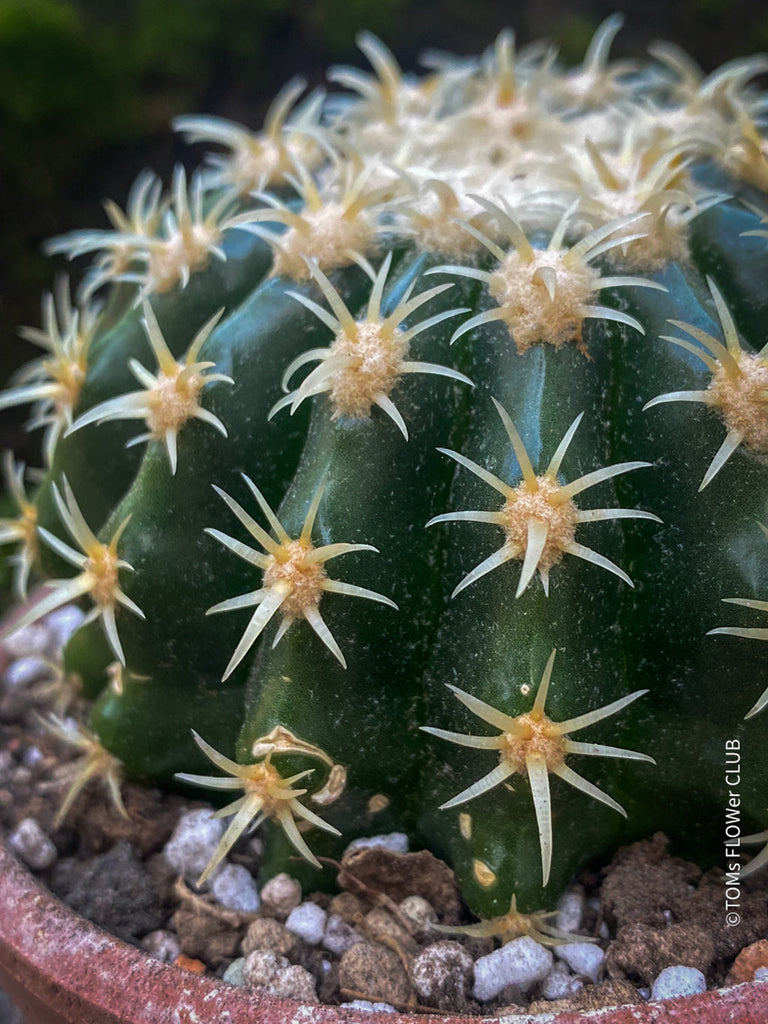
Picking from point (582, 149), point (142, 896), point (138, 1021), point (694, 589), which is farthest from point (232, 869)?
point (582, 149)

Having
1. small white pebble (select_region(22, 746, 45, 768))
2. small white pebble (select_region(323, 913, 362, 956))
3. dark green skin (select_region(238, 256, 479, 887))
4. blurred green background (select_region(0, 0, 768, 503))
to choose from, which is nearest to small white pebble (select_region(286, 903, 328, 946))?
small white pebble (select_region(323, 913, 362, 956))

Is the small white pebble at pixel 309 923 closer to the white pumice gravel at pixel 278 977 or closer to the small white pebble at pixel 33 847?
the white pumice gravel at pixel 278 977

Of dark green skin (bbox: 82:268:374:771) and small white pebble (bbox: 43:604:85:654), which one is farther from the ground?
dark green skin (bbox: 82:268:374:771)

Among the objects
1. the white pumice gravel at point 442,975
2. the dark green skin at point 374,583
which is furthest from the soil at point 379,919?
the dark green skin at point 374,583

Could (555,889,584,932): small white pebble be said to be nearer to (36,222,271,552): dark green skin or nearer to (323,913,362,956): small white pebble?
(323,913,362,956): small white pebble

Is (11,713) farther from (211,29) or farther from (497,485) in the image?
(211,29)

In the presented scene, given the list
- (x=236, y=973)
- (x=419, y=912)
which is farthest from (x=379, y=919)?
(x=236, y=973)
